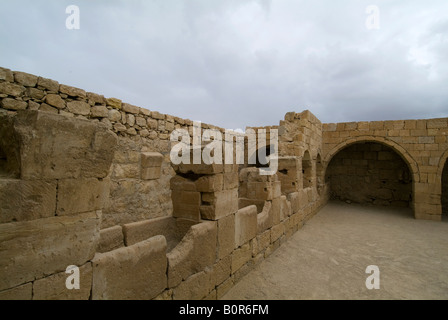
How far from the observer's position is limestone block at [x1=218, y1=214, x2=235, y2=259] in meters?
3.17

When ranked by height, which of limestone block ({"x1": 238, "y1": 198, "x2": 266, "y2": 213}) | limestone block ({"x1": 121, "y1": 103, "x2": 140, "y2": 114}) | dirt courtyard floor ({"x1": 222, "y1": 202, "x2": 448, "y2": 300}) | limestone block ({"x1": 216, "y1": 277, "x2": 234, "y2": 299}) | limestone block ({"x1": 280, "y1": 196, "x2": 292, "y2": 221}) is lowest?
dirt courtyard floor ({"x1": 222, "y1": 202, "x2": 448, "y2": 300})

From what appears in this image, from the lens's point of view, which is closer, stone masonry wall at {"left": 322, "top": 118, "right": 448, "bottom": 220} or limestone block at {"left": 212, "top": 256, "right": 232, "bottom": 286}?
limestone block at {"left": 212, "top": 256, "right": 232, "bottom": 286}

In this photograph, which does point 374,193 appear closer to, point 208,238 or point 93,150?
point 208,238

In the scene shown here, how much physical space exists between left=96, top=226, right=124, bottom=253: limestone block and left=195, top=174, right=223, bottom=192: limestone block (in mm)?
1225

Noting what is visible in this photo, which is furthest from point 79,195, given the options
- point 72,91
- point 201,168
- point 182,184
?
point 72,91

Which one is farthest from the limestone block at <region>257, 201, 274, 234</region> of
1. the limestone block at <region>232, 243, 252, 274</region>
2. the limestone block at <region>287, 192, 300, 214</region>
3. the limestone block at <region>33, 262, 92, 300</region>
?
the limestone block at <region>33, 262, 92, 300</region>

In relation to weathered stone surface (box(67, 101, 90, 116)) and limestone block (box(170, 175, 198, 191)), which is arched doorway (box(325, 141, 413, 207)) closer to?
limestone block (box(170, 175, 198, 191))

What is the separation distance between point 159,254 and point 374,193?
1144 cm

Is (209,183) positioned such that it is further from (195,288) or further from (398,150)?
(398,150)

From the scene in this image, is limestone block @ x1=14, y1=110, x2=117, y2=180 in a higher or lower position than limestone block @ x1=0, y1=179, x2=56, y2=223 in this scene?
higher

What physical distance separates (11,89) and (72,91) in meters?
0.86

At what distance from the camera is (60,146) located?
5.32 ft
